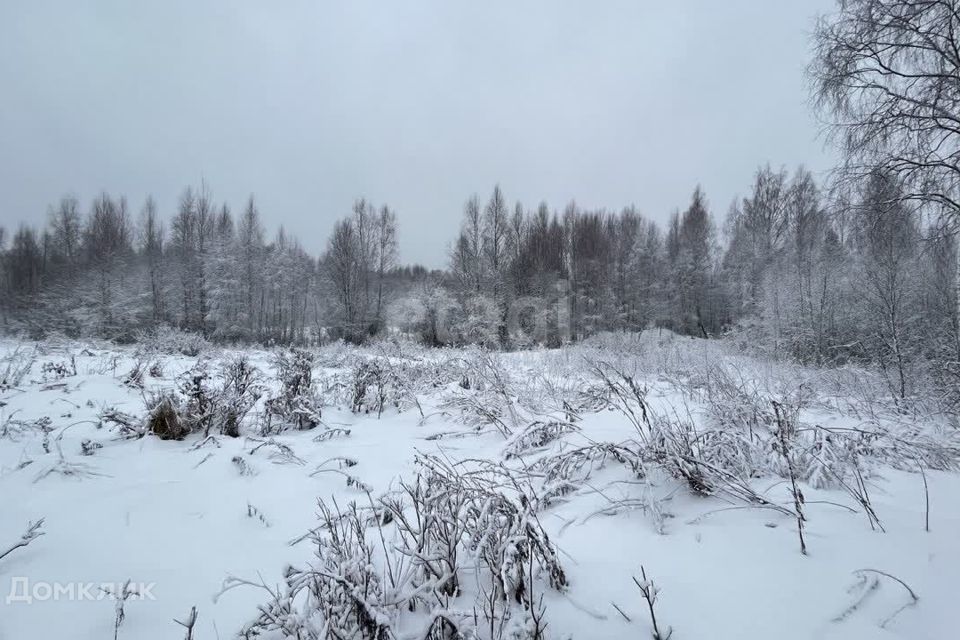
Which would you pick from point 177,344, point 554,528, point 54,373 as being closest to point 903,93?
point 554,528

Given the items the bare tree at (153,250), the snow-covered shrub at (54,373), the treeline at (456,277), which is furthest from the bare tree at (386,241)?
the snow-covered shrub at (54,373)

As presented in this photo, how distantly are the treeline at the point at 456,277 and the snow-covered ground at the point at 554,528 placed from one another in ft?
50.8

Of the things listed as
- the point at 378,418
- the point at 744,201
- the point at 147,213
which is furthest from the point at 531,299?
the point at 147,213

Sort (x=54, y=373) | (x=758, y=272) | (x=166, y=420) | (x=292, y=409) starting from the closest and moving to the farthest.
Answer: (x=166, y=420) → (x=292, y=409) → (x=54, y=373) → (x=758, y=272)

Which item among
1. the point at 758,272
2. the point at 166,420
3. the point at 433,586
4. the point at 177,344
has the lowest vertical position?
the point at 433,586

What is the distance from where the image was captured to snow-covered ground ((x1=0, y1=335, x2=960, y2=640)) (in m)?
1.09

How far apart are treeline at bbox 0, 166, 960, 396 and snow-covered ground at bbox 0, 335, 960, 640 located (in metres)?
15.5

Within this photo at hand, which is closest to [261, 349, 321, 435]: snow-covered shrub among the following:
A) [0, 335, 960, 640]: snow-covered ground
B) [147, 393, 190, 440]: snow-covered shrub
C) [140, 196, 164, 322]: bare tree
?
[0, 335, 960, 640]: snow-covered ground

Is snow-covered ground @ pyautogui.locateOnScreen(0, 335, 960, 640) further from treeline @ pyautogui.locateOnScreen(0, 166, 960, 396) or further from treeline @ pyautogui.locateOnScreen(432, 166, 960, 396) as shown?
treeline @ pyautogui.locateOnScreen(0, 166, 960, 396)

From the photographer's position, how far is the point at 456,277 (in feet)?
71.7

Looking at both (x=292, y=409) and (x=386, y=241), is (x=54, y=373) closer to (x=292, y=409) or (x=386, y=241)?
(x=292, y=409)

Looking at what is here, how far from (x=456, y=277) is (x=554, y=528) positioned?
2053 cm

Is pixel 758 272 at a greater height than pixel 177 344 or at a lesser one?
greater

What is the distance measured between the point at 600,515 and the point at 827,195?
27.2 feet
